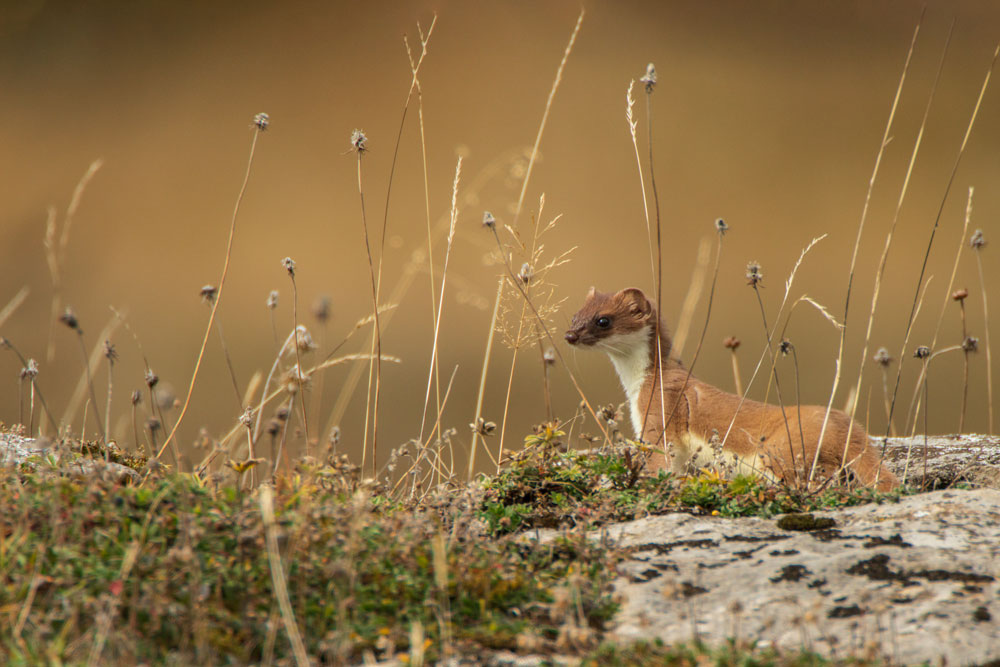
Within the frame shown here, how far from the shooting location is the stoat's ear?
23.1 ft

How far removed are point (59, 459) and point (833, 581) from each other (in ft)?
10.3

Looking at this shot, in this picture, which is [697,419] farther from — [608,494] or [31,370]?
[31,370]

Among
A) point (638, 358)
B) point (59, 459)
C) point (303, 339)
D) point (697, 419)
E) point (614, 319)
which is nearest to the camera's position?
point (59, 459)

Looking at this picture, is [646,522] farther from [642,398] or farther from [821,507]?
[642,398]

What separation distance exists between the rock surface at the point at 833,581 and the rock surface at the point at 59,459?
1880 mm

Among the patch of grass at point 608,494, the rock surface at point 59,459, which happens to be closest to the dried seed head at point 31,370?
the rock surface at point 59,459

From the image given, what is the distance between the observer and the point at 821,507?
4.14 m

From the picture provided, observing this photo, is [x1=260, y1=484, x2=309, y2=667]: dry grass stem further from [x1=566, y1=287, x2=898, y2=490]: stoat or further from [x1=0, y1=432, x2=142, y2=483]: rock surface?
[x1=566, y1=287, x2=898, y2=490]: stoat

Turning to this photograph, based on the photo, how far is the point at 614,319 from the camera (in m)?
7.02

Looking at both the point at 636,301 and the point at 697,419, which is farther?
the point at 636,301

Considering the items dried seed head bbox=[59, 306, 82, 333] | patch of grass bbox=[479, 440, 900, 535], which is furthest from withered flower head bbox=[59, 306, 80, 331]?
patch of grass bbox=[479, 440, 900, 535]

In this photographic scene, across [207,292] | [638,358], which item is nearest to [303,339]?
[207,292]

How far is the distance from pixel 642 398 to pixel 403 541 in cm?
400

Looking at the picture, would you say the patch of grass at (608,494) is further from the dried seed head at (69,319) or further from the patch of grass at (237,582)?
the dried seed head at (69,319)
